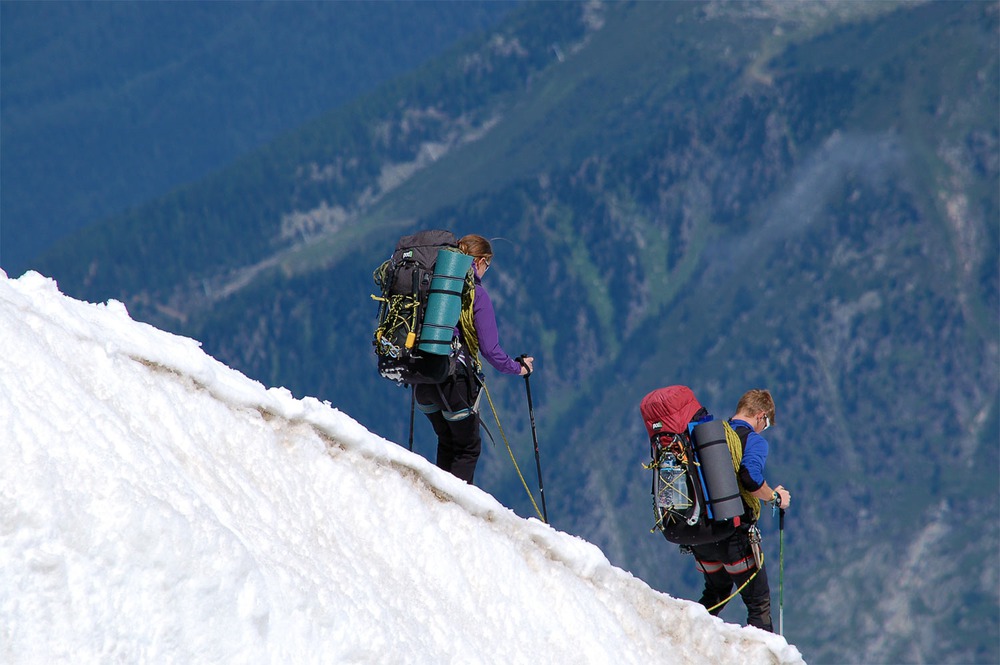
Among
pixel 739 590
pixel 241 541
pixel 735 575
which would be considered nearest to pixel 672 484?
pixel 735 575

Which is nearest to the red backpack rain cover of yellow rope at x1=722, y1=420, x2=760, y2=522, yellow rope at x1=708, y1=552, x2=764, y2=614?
yellow rope at x1=722, y1=420, x2=760, y2=522

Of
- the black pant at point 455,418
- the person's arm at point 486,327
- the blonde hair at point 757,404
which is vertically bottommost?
the blonde hair at point 757,404

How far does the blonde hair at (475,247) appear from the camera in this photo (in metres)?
14.6

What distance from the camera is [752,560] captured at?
14883 mm

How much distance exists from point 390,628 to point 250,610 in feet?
4.29

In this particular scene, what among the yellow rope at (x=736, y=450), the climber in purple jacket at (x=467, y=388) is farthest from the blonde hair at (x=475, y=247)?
the yellow rope at (x=736, y=450)

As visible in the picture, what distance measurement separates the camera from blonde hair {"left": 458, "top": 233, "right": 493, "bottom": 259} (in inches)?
574

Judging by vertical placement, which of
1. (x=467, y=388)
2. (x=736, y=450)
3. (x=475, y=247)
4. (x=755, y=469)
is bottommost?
Answer: (x=755, y=469)

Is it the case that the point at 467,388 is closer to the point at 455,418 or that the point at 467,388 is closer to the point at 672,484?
the point at 455,418

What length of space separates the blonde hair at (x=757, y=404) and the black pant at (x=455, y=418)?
291 centimetres

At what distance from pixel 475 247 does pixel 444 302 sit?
2.77 feet

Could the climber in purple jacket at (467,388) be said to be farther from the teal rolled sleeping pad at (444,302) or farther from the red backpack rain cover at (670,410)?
the red backpack rain cover at (670,410)

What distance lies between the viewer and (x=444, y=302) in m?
14.2

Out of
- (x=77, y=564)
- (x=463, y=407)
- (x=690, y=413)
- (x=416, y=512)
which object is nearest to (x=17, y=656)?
(x=77, y=564)
